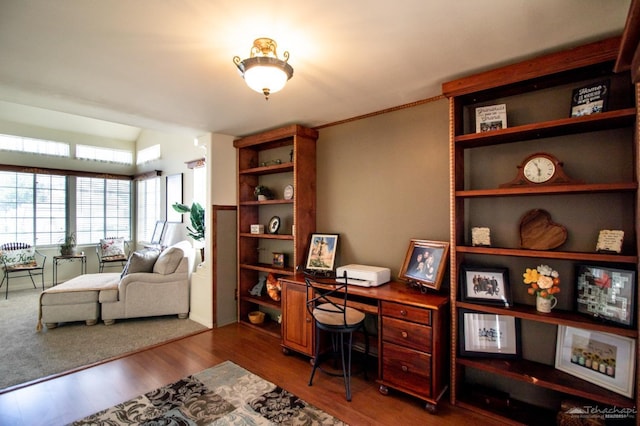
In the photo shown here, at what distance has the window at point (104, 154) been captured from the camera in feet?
22.1

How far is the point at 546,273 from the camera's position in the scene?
2043 mm

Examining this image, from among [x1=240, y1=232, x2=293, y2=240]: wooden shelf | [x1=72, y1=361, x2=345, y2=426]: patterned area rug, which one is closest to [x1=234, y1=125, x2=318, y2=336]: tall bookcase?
[x1=240, y1=232, x2=293, y2=240]: wooden shelf

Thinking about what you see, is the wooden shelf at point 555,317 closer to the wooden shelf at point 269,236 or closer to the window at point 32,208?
the wooden shelf at point 269,236

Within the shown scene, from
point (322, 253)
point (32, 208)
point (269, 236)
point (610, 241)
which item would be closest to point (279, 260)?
point (269, 236)

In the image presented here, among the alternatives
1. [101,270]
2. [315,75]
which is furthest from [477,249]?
[101,270]

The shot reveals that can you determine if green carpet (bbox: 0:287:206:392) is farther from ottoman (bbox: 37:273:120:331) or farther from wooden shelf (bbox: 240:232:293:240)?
wooden shelf (bbox: 240:232:293:240)

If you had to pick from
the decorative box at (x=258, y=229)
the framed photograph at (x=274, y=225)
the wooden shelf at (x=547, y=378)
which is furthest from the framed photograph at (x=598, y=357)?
the decorative box at (x=258, y=229)

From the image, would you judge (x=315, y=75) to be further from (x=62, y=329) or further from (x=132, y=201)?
(x=132, y=201)

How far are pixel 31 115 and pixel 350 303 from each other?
284 inches

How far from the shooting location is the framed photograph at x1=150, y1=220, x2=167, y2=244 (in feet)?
20.5

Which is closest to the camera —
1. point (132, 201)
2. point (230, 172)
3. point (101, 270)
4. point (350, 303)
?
point (350, 303)

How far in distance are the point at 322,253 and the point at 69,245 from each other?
19.2 feet

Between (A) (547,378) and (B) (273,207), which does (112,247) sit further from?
(A) (547,378)

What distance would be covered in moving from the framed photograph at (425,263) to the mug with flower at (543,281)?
1.88 feet
